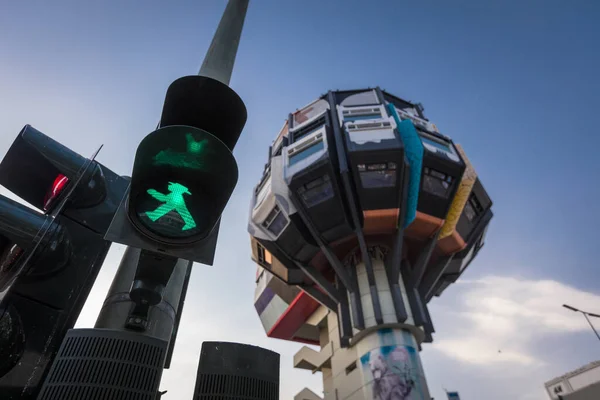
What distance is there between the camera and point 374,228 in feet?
81.4

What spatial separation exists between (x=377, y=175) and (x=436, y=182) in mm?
4102

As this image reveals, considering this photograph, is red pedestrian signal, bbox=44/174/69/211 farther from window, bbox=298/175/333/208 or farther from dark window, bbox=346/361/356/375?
dark window, bbox=346/361/356/375

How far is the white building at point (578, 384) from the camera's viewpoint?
1628cm

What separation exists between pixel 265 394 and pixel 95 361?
5.36 feet

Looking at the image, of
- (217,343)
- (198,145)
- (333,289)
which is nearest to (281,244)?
(333,289)

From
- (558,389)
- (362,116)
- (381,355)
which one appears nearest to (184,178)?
(558,389)

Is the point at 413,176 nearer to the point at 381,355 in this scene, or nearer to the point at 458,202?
the point at 458,202

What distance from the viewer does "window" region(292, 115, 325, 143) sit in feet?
97.2

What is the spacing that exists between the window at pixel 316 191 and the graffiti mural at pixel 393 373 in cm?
968

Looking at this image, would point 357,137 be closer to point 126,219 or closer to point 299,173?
point 299,173

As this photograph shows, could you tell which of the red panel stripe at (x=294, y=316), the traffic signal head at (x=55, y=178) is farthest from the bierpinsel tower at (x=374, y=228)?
the traffic signal head at (x=55, y=178)

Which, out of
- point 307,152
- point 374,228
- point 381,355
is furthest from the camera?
point 307,152

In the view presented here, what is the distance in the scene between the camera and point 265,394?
12.1 ft

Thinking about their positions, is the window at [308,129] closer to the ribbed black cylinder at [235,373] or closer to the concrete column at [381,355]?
the concrete column at [381,355]
